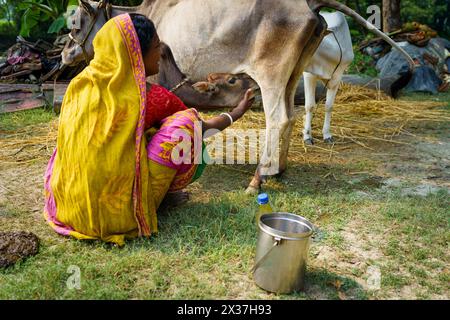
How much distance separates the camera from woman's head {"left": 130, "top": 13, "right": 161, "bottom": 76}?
261cm

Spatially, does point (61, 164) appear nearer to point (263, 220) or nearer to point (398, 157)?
point (263, 220)

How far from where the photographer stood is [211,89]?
3844 millimetres

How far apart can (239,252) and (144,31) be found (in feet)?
4.68

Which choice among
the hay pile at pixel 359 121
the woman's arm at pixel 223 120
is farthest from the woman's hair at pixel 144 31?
the hay pile at pixel 359 121

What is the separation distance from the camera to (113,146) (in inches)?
98.5

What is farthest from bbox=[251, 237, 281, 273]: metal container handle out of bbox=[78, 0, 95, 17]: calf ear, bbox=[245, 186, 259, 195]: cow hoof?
bbox=[78, 0, 95, 17]: calf ear

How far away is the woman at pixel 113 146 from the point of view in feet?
8.20

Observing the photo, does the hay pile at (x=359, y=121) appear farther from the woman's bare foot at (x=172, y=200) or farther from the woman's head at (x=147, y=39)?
the woman's head at (x=147, y=39)

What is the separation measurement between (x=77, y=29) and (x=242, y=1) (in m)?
1.82

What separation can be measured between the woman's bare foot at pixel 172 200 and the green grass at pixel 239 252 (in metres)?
0.07

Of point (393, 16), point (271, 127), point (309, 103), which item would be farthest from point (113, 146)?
point (393, 16)

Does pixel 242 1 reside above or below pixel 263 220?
above

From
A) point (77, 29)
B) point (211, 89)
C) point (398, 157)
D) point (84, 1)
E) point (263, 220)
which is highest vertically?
point (84, 1)

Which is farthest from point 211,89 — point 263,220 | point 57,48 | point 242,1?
point 57,48
